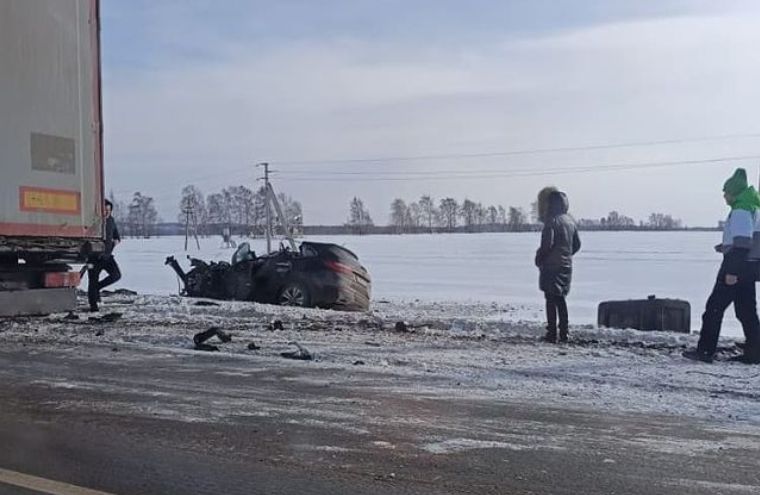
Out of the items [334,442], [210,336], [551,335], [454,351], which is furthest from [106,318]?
[334,442]

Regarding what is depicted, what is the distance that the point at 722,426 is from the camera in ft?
19.8

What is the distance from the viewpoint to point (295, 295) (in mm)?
14961

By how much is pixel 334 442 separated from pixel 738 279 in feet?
16.8

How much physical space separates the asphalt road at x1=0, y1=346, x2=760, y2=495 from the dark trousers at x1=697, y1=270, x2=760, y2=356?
9.37 feet

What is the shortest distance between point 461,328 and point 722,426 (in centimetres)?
573

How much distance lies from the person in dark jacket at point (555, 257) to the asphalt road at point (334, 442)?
129 inches

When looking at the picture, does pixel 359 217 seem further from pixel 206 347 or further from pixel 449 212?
pixel 206 347

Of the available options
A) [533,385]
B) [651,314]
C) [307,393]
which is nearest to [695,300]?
[651,314]

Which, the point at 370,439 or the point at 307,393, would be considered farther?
the point at 307,393

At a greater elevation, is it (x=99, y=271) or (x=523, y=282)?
(x=99, y=271)

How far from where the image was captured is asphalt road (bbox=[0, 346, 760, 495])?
4730mm

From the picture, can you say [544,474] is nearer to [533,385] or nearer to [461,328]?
[533,385]

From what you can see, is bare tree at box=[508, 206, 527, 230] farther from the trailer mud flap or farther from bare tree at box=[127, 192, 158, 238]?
the trailer mud flap

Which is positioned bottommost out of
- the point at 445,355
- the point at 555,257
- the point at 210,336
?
the point at 445,355
